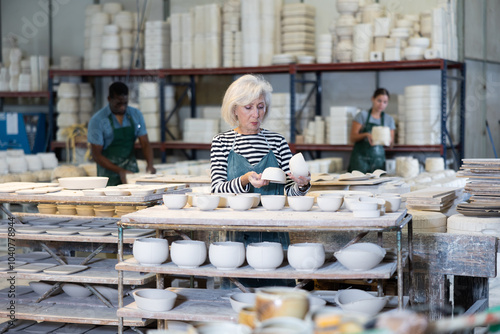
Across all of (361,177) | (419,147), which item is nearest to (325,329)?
(361,177)

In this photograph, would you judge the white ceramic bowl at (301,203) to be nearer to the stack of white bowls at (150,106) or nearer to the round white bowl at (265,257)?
the round white bowl at (265,257)

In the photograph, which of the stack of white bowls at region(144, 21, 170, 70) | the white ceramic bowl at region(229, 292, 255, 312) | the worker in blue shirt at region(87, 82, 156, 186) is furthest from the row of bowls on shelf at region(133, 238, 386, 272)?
the stack of white bowls at region(144, 21, 170, 70)

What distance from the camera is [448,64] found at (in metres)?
7.75

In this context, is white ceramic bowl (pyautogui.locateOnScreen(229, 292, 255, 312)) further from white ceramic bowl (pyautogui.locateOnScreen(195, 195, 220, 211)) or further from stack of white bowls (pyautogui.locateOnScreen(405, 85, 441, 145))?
stack of white bowls (pyautogui.locateOnScreen(405, 85, 441, 145))

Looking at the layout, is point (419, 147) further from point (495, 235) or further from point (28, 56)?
point (28, 56)

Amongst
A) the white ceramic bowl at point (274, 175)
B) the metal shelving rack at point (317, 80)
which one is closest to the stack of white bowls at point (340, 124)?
the metal shelving rack at point (317, 80)

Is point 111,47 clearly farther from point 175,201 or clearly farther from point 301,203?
point 301,203

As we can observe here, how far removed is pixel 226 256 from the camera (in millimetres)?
3016

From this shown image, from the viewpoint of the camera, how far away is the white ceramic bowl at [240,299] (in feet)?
9.95

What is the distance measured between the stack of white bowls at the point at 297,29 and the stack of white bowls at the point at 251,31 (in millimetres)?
318

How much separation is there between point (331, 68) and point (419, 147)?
141 cm

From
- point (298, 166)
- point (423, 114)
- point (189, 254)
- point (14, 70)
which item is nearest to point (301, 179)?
point (298, 166)

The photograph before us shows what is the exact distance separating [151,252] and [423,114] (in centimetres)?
493

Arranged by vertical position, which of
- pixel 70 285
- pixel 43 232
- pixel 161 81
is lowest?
pixel 70 285
